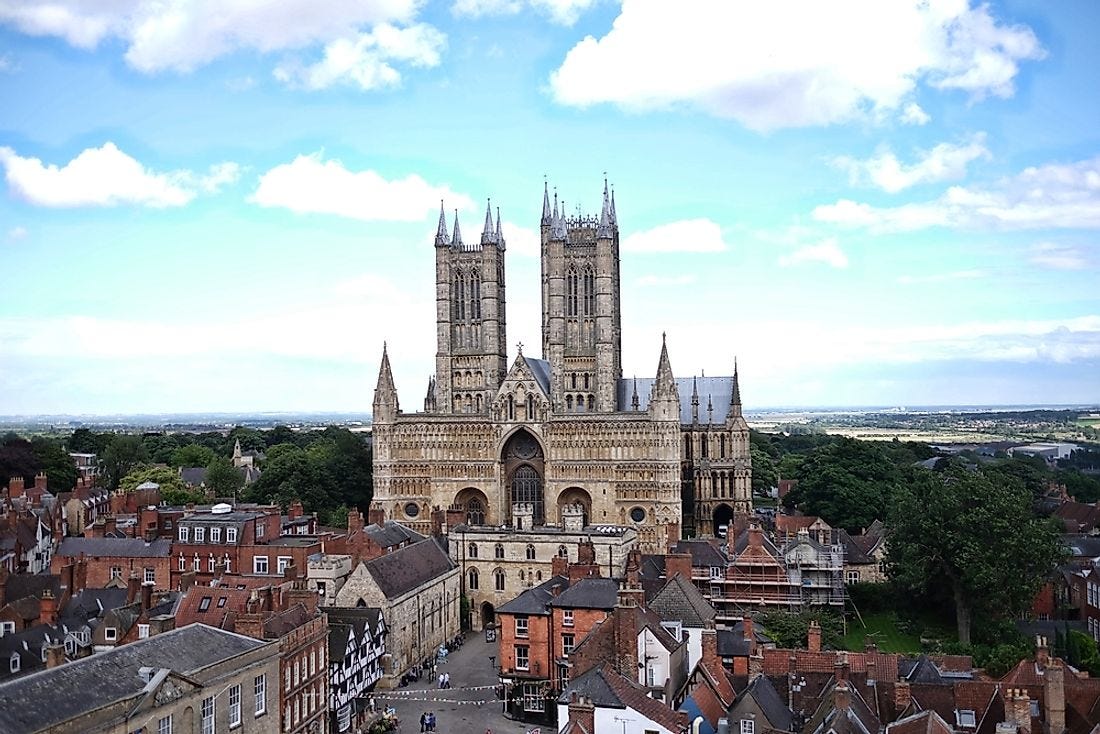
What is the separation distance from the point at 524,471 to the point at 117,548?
34.8 m

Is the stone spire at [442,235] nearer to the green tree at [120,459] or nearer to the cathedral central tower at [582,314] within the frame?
the cathedral central tower at [582,314]

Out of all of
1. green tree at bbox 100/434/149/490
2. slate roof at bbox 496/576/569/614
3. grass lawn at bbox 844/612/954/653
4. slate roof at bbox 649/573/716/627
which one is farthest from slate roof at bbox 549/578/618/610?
green tree at bbox 100/434/149/490

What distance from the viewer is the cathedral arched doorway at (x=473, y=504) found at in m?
82.5

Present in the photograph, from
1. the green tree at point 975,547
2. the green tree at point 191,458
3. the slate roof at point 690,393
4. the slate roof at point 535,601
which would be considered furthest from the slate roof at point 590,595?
the green tree at point 191,458

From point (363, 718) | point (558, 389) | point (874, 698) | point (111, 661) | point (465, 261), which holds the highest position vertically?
point (465, 261)

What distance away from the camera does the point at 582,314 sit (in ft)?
291

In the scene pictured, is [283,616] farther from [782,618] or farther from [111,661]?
[782,618]

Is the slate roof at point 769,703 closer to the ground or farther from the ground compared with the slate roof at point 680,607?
closer to the ground

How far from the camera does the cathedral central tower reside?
86.5 metres

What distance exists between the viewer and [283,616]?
36.5 meters

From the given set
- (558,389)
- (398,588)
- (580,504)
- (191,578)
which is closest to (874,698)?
(398,588)

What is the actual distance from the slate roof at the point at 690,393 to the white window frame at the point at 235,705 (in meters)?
58.5

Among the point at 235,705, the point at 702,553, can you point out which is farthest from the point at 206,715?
the point at 702,553

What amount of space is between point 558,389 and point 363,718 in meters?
45.4
